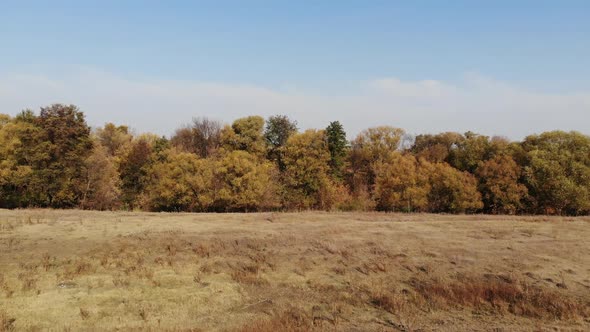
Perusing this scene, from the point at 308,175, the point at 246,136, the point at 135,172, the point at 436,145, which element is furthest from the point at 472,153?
the point at 135,172

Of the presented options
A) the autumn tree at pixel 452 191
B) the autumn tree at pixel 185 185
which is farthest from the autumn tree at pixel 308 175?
the autumn tree at pixel 452 191

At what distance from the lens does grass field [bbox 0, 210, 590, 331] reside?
1459cm

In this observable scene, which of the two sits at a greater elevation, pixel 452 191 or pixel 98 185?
pixel 98 185

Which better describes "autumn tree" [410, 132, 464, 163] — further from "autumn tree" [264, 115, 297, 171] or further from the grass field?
the grass field

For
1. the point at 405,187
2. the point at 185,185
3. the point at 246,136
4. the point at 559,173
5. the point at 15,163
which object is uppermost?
the point at 246,136

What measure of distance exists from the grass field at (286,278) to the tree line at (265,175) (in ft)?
74.3

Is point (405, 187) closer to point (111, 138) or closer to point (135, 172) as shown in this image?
point (135, 172)

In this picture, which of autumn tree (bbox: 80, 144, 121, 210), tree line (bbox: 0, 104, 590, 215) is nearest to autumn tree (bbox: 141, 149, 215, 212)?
tree line (bbox: 0, 104, 590, 215)

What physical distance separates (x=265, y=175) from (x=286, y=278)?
37.8 meters

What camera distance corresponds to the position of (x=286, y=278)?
19.8m

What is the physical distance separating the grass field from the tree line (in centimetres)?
2264

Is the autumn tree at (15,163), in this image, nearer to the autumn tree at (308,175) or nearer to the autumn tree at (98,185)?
the autumn tree at (98,185)

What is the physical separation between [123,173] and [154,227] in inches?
1612

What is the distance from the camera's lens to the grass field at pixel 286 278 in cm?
1459
